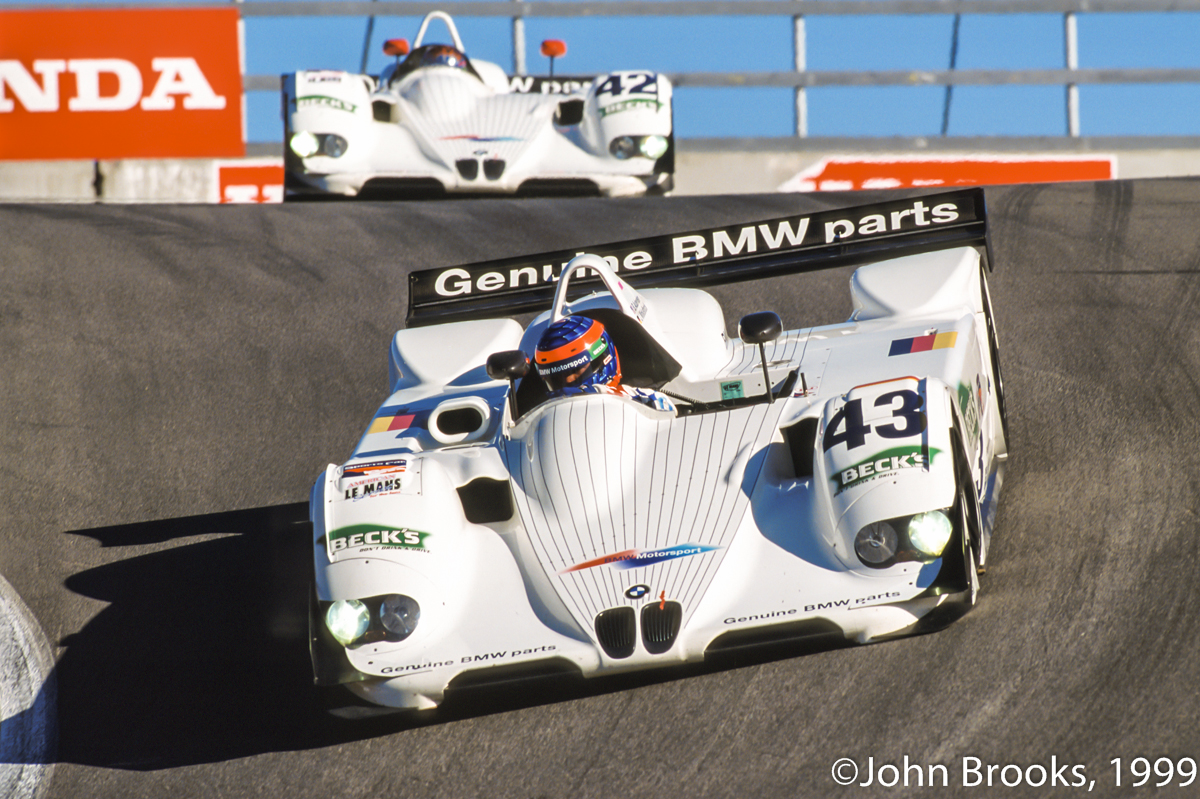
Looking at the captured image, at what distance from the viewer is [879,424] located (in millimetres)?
4598

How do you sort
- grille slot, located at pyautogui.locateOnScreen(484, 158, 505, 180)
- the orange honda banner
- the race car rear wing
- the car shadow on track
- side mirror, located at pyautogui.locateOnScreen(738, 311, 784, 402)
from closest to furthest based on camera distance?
1. the car shadow on track
2. side mirror, located at pyautogui.locateOnScreen(738, 311, 784, 402)
3. the race car rear wing
4. grille slot, located at pyautogui.locateOnScreen(484, 158, 505, 180)
5. the orange honda banner

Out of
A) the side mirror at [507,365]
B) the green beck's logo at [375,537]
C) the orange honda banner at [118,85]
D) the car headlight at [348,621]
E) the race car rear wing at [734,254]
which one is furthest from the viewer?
the orange honda banner at [118,85]

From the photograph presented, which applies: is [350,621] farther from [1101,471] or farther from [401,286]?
[401,286]

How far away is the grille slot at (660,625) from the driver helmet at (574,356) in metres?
1.17

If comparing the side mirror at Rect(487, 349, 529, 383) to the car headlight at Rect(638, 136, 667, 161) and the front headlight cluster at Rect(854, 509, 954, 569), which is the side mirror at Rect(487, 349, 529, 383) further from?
the car headlight at Rect(638, 136, 667, 161)

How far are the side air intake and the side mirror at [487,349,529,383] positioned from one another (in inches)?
54.0

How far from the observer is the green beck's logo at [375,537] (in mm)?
4723

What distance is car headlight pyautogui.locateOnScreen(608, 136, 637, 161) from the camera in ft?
35.0

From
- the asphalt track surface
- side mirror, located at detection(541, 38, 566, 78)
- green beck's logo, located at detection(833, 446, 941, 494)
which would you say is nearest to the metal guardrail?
A: side mirror, located at detection(541, 38, 566, 78)

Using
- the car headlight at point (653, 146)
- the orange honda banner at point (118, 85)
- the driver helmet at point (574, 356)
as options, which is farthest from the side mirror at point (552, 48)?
the driver helmet at point (574, 356)

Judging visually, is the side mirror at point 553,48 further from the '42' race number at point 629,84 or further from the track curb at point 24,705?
the track curb at point 24,705

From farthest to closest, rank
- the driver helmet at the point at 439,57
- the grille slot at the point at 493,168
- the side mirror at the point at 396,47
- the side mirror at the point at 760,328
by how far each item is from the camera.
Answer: the side mirror at the point at 396,47
the driver helmet at the point at 439,57
the grille slot at the point at 493,168
the side mirror at the point at 760,328

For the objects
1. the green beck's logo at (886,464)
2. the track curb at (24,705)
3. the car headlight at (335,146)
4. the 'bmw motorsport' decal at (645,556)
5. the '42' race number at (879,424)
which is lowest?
the track curb at (24,705)

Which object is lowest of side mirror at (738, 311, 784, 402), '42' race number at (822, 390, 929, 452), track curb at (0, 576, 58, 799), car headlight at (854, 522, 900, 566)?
track curb at (0, 576, 58, 799)
